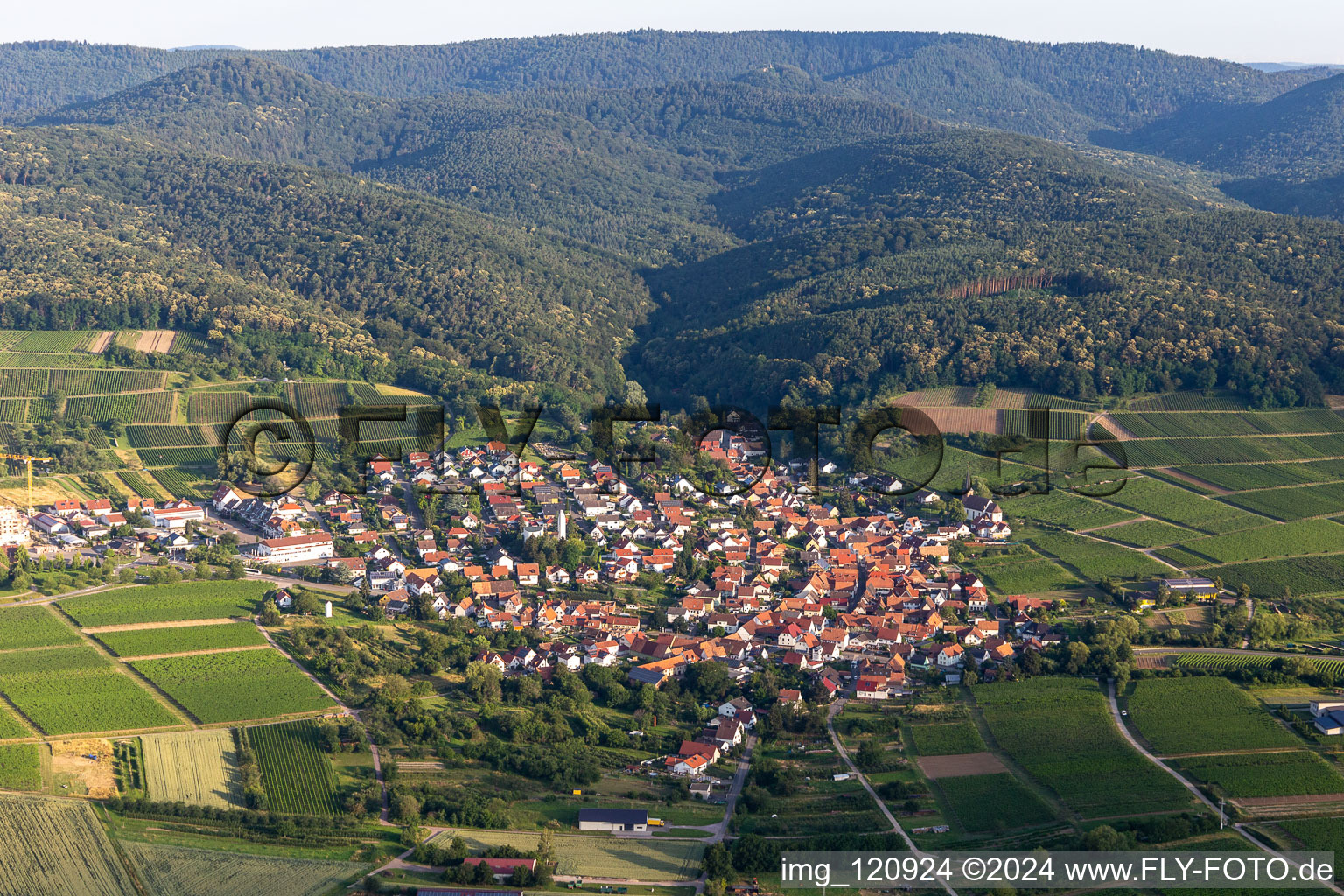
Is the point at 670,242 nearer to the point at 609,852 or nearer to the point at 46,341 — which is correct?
the point at 46,341

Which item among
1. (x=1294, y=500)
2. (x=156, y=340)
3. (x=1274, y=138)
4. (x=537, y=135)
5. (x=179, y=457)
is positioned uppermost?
(x=537, y=135)

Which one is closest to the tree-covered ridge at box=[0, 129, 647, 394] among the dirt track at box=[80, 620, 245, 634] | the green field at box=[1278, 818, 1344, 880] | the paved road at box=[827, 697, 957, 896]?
the dirt track at box=[80, 620, 245, 634]

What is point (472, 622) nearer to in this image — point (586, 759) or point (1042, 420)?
point (586, 759)

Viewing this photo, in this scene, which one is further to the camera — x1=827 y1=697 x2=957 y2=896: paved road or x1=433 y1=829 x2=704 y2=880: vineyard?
x1=827 y1=697 x2=957 y2=896: paved road

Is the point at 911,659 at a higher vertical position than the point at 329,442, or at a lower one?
lower

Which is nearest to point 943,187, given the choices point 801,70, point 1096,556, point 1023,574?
point 1096,556

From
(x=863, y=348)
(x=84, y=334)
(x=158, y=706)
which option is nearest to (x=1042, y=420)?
(x=863, y=348)

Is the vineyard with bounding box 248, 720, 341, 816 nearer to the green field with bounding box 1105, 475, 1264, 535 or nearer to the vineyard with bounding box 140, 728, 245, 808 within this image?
the vineyard with bounding box 140, 728, 245, 808
